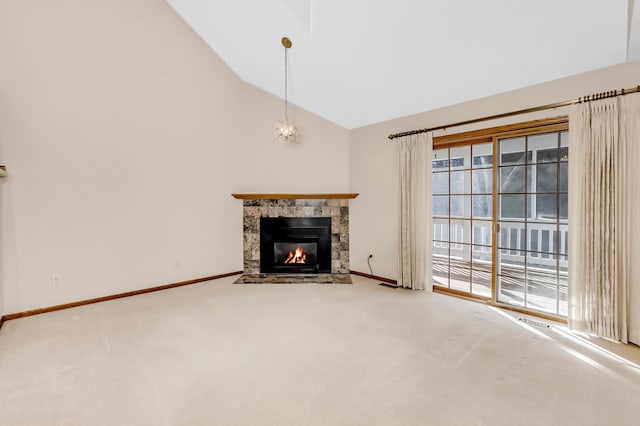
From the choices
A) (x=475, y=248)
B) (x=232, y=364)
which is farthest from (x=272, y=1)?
(x=475, y=248)

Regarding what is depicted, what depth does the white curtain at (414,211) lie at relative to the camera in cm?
398

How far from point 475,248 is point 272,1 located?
4243mm

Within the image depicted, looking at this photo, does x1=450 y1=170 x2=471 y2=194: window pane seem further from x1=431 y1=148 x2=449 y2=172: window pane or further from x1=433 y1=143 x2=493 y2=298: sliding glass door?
x1=431 y1=148 x2=449 y2=172: window pane

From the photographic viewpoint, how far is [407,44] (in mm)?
3000

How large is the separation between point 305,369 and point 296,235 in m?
2.98

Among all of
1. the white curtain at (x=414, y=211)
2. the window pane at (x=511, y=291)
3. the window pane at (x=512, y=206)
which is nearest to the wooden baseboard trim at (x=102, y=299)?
the white curtain at (x=414, y=211)

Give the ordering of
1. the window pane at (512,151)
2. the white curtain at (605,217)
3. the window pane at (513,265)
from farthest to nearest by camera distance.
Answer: the window pane at (513,265) → the window pane at (512,151) → the white curtain at (605,217)

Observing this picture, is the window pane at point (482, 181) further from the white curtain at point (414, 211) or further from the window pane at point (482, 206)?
the white curtain at point (414, 211)

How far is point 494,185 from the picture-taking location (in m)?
3.49

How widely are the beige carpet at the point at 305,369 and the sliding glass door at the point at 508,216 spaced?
58 cm

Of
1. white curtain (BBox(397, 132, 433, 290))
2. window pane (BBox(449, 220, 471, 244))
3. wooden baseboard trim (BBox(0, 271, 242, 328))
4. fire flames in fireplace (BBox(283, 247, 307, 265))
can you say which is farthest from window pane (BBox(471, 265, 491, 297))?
wooden baseboard trim (BBox(0, 271, 242, 328))

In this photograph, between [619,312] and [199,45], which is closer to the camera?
[619,312]

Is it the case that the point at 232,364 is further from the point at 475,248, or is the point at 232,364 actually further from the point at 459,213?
the point at 475,248

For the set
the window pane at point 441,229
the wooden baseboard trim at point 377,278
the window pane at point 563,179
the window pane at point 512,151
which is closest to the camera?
the window pane at point 563,179
